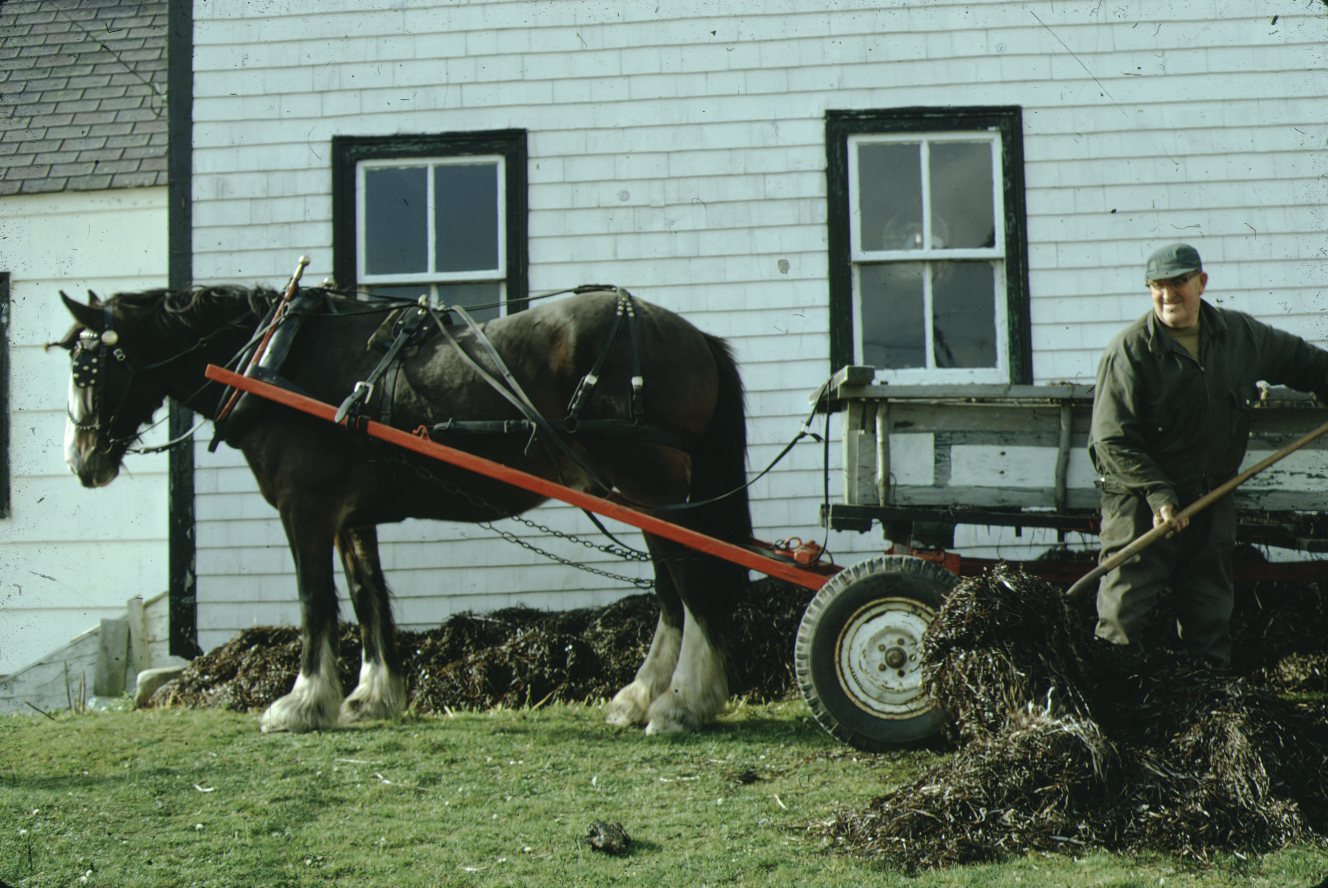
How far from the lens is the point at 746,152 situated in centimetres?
678

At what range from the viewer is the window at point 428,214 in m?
6.92

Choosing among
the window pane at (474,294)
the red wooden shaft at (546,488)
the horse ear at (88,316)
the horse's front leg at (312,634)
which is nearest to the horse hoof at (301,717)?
the horse's front leg at (312,634)

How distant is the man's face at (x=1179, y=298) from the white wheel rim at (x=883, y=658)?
1.44m

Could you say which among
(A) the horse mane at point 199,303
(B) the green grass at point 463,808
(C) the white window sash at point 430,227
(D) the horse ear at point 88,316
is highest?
(C) the white window sash at point 430,227

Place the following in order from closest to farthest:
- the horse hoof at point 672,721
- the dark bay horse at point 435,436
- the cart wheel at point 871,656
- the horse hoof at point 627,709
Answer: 1. the cart wheel at point 871,656
2. the horse hoof at point 672,721
3. the dark bay horse at point 435,436
4. the horse hoof at point 627,709

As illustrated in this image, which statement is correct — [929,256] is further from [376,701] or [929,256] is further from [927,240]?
[376,701]

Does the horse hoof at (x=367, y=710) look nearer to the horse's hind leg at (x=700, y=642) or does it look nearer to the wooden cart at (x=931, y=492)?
the horse's hind leg at (x=700, y=642)

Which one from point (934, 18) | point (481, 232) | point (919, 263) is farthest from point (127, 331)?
point (934, 18)

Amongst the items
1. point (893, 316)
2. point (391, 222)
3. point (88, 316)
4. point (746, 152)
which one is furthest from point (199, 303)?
point (893, 316)

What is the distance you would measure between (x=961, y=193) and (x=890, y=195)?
450 millimetres

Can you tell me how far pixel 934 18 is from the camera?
6754 millimetres

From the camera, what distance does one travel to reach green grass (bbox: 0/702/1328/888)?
302 centimetres

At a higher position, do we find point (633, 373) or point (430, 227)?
point (430, 227)

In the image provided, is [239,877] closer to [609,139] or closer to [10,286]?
[609,139]
